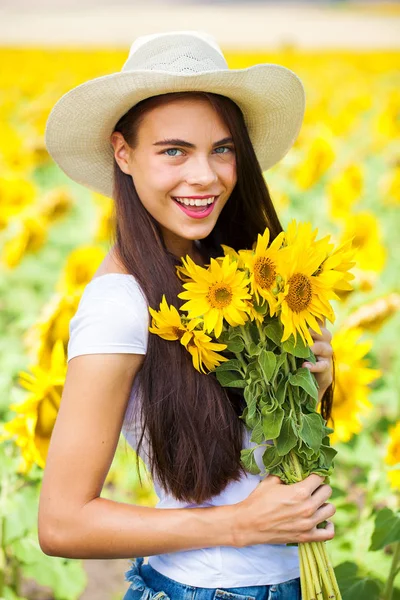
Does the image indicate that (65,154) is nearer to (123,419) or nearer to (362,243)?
(123,419)

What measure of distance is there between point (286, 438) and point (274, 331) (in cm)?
19

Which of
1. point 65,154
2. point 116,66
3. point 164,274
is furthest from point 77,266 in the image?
point 116,66

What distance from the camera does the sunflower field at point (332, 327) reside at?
7.32ft

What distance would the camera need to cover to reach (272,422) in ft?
4.95

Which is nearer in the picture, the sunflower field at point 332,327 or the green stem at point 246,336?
the green stem at point 246,336

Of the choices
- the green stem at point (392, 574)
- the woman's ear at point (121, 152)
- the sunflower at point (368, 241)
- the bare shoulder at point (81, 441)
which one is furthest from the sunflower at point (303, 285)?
the sunflower at point (368, 241)

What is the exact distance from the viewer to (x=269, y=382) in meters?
1.53

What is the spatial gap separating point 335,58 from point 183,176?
46.1ft

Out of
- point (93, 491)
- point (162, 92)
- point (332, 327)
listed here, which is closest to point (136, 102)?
point (162, 92)

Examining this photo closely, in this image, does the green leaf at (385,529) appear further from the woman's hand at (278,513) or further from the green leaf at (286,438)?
the green leaf at (286,438)

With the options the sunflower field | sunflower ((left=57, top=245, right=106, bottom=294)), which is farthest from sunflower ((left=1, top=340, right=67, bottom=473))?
sunflower ((left=57, top=245, right=106, bottom=294))

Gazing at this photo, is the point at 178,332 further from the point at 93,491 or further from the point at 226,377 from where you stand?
the point at 93,491

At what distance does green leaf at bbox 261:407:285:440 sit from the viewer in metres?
1.49

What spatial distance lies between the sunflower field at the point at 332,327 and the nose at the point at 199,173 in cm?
62
